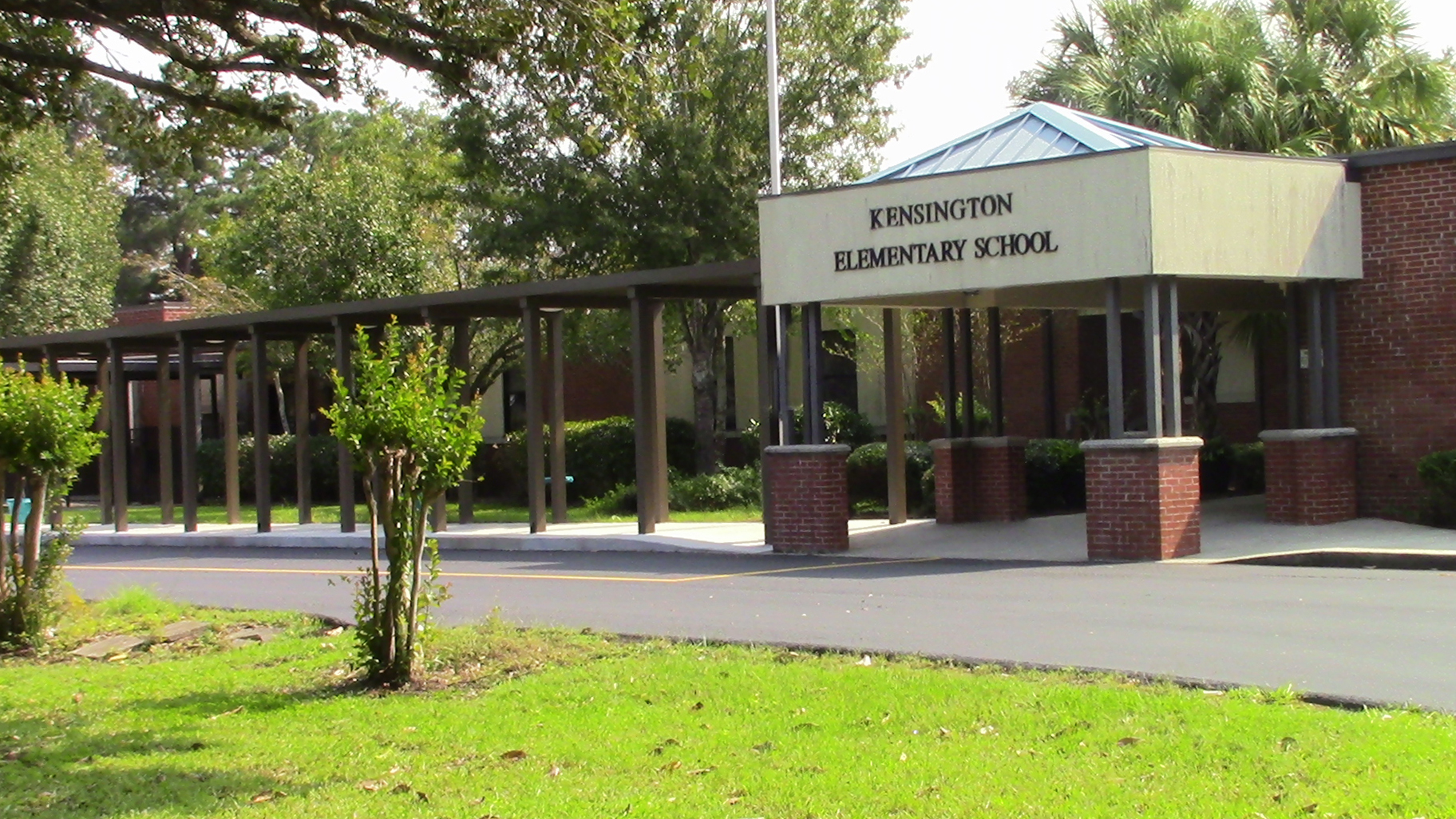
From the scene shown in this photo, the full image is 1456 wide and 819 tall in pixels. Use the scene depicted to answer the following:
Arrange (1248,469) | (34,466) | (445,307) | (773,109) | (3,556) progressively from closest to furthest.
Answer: (3,556) → (34,466) → (773,109) → (445,307) → (1248,469)

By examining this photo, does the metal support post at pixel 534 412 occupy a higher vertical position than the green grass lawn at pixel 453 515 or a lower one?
higher

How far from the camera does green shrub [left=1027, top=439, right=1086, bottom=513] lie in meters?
22.5

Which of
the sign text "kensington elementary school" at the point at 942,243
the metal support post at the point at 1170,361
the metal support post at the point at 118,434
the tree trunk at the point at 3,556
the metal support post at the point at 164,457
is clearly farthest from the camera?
the metal support post at the point at 164,457

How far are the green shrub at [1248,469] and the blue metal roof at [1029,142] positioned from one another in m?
6.86

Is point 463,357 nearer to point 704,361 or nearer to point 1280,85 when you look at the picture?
point 704,361

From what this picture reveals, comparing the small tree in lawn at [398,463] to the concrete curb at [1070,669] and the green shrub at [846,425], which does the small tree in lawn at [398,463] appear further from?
the green shrub at [846,425]

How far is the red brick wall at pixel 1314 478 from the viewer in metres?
17.4

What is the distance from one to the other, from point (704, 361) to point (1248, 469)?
32.5 ft

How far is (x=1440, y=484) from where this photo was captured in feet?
54.6

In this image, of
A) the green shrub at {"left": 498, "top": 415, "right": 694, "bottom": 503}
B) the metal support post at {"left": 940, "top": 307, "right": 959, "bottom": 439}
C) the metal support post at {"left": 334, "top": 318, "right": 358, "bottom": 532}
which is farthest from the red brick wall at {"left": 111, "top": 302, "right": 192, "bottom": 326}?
the metal support post at {"left": 940, "top": 307, "right": 959, "bottom": 439}

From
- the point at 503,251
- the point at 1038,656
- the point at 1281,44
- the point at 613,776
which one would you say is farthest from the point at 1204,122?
the point at 613,776

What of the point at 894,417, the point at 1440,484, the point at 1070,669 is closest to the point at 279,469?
the point at 894,417

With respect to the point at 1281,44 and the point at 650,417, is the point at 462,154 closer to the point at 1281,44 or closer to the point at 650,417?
the point at 650,417

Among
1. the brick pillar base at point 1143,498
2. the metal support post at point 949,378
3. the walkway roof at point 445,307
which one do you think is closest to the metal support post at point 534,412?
the walkway roof at point 445,307
